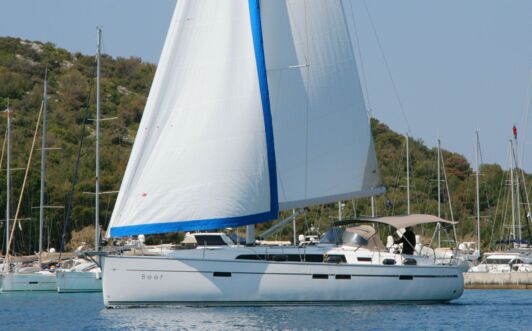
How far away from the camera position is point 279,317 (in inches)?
1156

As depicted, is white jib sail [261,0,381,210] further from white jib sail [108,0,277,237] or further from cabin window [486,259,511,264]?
cabin window [486,259,511,264]

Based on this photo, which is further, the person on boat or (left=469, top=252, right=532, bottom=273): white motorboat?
(left=469, top=252, right=532, bottom=273): white motorboat

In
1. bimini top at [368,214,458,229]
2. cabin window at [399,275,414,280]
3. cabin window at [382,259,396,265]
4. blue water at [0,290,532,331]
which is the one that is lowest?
blue water at [0,290,532,331]

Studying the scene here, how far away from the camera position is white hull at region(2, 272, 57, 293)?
4522 centimetres

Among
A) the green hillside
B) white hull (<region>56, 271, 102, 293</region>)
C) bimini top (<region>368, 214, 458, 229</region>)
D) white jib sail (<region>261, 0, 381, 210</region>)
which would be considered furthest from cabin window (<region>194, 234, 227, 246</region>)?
→ white hull (<region>56, 271, 102, 293</region>)

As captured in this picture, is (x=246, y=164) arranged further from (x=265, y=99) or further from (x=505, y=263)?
(x=505, y=263)

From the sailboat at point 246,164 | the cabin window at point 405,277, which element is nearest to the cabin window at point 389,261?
the sailboat at point 246,164

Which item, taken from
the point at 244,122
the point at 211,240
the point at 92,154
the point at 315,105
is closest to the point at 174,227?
the point at 211,240

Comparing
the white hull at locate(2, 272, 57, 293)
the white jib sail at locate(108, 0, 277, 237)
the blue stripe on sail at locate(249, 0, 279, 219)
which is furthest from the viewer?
the white hull at locate(2, 272, 57, 293)

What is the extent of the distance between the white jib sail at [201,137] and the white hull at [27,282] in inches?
610

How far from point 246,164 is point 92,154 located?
118 feet

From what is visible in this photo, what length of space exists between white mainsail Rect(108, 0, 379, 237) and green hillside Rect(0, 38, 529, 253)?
10243 mm

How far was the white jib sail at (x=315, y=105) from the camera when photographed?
32188 mm

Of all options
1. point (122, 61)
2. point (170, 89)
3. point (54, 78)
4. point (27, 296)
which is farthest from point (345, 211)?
point (122, 61)
